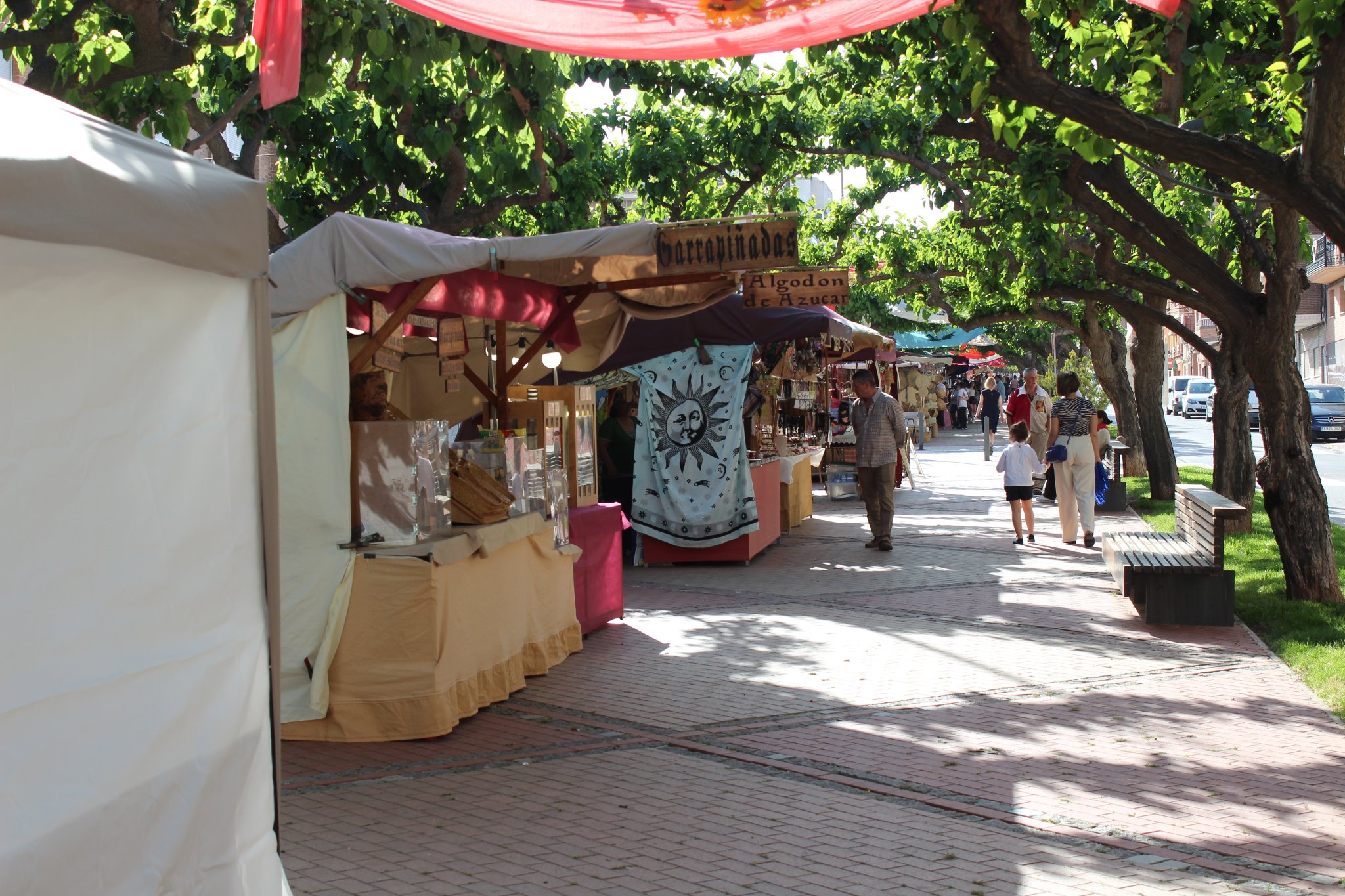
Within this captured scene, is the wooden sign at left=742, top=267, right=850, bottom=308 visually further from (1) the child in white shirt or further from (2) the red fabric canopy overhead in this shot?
(1) the child in white shirt

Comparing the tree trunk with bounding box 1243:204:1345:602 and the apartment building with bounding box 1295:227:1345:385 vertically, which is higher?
the apartment building with bounding box 1295:227:1345:385

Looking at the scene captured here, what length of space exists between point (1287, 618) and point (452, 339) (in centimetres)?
628

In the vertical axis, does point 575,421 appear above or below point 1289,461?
above

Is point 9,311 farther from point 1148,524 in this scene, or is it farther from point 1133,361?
point 1133,361

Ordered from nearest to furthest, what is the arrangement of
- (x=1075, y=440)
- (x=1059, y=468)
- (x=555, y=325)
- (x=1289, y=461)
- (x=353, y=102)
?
(x=555, y=325) → (x=1289, y=461) → (x=1075, y=440) → (x=1059, y=468) → (x=353, y=102)

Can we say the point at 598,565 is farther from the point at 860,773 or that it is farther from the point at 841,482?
the point at 841,482

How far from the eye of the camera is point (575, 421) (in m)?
8.93

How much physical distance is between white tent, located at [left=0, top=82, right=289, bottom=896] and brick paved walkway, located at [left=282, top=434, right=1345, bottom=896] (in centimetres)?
150

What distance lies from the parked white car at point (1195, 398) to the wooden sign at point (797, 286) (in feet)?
170

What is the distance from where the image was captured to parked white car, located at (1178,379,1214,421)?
2164 inches

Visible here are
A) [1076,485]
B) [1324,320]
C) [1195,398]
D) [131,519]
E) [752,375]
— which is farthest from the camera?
[1324,320]

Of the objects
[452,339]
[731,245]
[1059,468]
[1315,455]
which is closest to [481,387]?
[452,339]

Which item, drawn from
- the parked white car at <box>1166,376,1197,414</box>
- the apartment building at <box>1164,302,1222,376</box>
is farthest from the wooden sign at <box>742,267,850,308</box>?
the apartment building at <box>1164,302,1222,376</box>

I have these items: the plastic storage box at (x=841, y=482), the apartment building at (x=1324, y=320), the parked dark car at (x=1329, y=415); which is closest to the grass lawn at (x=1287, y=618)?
the plastic storage box at (x=841, y=482)
